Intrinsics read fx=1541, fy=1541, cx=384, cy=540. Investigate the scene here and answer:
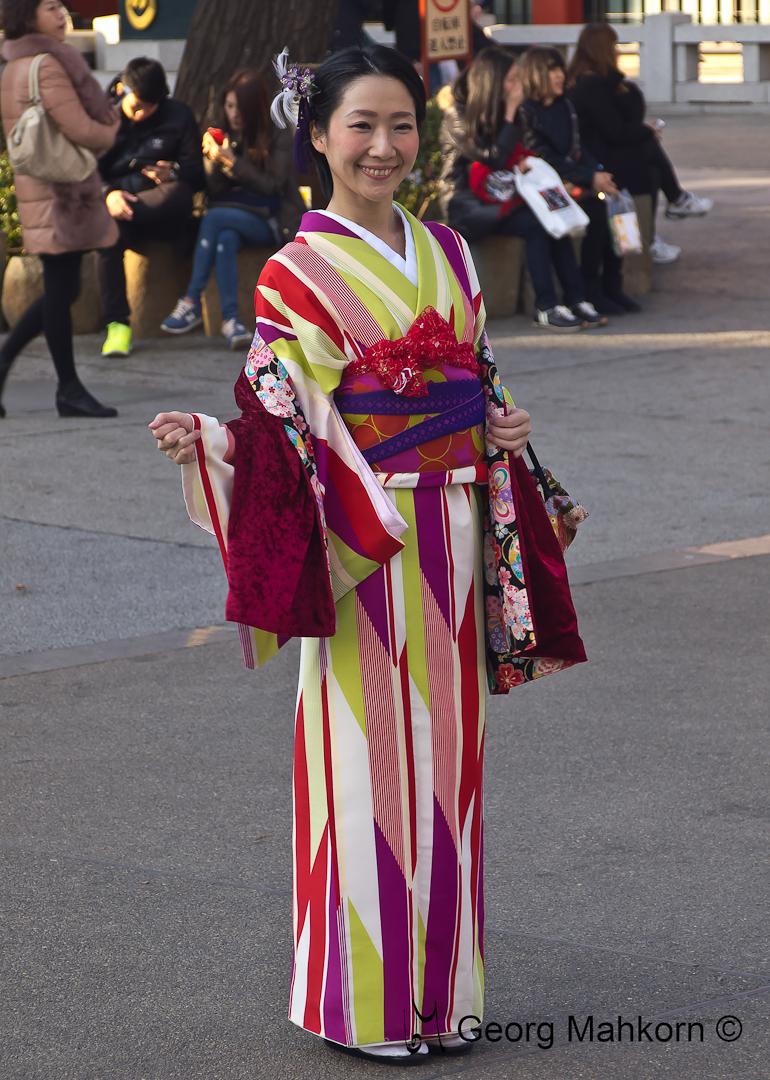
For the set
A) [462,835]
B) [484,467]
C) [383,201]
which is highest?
[383,201]

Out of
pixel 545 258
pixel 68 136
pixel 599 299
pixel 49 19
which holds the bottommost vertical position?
pixel 599 299

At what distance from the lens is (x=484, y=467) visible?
2.84 meters

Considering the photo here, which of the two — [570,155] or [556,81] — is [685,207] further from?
[556,81]

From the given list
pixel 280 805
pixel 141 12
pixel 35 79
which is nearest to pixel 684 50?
pixel 141 12

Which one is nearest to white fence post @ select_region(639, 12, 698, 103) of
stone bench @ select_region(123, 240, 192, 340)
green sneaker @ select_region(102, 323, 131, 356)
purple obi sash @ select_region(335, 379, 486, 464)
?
stone bench @ select_region(123, 240, 192, 340)

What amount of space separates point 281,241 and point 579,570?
5.14 metres

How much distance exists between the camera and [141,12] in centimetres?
2178

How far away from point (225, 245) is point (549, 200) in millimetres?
2213

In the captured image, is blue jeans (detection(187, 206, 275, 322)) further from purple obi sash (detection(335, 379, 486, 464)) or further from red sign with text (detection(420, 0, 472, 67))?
purple obi sash (detection(335, 379, 486, 464))

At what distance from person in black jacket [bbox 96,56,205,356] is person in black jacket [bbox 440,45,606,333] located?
1773 mm

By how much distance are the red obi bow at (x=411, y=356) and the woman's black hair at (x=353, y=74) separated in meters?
0.41

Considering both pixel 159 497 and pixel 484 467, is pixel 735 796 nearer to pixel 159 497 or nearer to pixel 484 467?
pixel 484 467

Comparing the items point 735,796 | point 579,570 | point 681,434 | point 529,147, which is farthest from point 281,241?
point 735,796

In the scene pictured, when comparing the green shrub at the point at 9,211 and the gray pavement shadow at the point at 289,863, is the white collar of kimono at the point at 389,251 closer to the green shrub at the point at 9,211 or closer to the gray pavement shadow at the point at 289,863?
the gray pavement shadow at the point at 289,863
